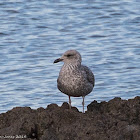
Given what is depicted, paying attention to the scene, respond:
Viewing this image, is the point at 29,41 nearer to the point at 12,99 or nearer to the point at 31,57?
the point at 31,57

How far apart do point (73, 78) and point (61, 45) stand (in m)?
7.09

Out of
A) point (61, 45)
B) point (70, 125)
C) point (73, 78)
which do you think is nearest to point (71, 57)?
point (73, 78)

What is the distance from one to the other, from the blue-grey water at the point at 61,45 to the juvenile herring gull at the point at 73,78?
6.04 feet

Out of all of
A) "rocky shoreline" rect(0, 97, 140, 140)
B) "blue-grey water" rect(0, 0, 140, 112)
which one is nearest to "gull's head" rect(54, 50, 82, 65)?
"rocky shoreline" rect(0, 97, 140, 140)

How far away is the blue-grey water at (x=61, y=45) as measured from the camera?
12.8 metres

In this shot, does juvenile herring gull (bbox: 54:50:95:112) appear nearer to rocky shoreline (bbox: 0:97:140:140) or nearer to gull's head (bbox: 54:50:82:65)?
gull's head (bbox: 54:50:82:65)

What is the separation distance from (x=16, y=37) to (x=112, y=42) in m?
2.71

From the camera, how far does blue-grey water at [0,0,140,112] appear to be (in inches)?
504

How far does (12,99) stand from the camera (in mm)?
12297

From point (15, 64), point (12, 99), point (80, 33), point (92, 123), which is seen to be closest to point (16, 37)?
point (80, 33)

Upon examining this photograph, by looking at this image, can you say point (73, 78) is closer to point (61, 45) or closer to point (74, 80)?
point (74, 80)

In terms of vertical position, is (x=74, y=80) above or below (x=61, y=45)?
above

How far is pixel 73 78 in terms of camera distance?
9453mm

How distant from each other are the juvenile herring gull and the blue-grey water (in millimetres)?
1841
